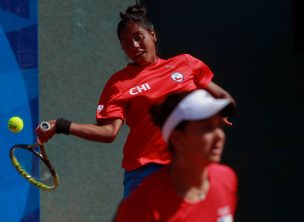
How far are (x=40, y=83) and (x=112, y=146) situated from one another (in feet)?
2.72

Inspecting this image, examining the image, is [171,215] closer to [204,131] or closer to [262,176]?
[204,131]

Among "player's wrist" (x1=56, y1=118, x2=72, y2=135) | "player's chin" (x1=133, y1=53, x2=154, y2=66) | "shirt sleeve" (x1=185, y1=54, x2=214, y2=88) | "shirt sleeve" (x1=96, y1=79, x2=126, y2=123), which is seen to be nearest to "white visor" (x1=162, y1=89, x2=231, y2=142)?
"player's wrist" (x1=56, y1=118, x2=72, y2=135)

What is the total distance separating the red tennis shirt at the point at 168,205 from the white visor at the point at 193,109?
19cm

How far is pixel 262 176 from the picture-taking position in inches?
262

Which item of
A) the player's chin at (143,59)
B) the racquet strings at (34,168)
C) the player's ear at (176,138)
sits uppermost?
the player's ear at (176,138)

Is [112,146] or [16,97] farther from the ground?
[16,97]

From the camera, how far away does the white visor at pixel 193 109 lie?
269cm

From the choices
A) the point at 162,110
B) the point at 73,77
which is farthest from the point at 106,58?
the point at 162,110

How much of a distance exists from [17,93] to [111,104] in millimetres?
1592

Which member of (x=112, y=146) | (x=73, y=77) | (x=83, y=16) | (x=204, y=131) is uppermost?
(x=204, y=131)

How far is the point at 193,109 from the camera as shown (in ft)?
8.82

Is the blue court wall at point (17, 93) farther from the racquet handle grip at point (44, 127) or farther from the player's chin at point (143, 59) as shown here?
the racquet handle grip at point (44, 127)

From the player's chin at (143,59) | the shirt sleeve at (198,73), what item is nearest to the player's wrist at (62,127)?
the player's chin at (143,59)

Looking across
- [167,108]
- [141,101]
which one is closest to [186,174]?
[167,108]
